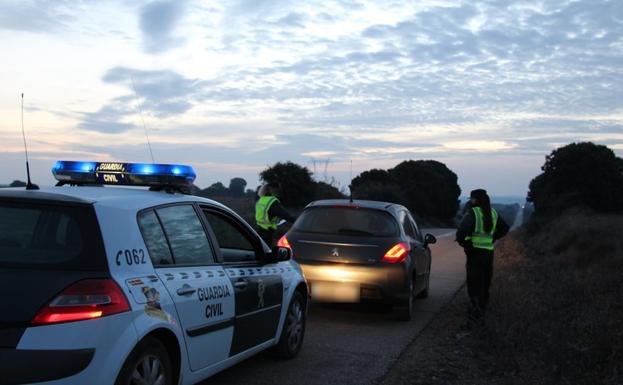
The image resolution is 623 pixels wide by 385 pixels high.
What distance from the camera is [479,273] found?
8.92 metres

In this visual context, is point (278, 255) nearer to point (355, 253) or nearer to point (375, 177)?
point (355, 253)

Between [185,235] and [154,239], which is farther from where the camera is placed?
[185,235]

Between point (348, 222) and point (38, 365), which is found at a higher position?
point (348, 222)

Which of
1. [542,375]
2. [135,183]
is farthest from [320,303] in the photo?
[135,183]

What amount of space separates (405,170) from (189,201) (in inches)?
2757

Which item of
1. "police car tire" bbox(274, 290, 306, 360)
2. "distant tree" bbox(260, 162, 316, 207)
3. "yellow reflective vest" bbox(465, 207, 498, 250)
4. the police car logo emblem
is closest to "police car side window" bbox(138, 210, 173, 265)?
the police car logo emblem

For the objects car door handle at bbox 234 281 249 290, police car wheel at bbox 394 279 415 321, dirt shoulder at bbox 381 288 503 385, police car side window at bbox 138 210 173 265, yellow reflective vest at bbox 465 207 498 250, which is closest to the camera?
police car side window at bbox 138 210 173 265

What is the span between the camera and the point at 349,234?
9070 millimetres

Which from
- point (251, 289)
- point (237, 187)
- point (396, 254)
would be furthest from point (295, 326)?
point (237, 187)

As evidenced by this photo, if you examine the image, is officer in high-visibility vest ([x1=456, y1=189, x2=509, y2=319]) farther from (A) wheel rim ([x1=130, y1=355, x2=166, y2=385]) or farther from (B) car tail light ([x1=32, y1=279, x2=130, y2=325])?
(B) car tail light ([x1=32, y1=279, x2=130, y2=325])

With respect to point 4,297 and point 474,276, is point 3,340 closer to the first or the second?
point 4,297

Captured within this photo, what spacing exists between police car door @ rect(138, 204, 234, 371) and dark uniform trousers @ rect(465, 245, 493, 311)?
4.45 metres

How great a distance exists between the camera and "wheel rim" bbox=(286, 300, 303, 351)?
676 centimetres

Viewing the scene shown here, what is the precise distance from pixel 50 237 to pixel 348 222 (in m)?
5.42
